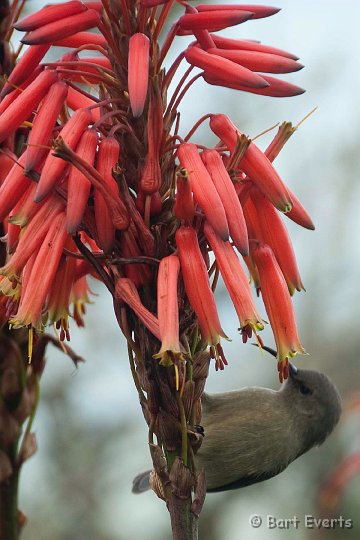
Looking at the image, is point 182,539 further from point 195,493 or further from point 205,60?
point 205,60

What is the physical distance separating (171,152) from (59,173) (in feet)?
1.50

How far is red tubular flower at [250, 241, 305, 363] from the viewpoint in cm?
341

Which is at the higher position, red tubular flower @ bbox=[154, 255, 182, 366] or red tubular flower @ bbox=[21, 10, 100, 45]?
red tubular flower @ bbox=[21, 10, 100, 45]

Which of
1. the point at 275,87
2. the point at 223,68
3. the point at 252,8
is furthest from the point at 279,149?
the point at 252,8

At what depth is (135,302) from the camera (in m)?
3.22

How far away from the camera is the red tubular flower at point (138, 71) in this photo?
3.16 m

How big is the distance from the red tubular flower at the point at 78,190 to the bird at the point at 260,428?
169 centimetres

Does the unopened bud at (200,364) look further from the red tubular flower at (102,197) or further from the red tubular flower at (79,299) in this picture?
the red tubular flower at (79,299)

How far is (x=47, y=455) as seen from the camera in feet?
34.5

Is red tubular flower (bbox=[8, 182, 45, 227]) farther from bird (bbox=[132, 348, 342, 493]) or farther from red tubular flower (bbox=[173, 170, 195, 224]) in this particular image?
bird (bbox=[132, 348, 342, 493])

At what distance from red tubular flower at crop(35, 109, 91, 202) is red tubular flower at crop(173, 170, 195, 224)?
13.6 inches

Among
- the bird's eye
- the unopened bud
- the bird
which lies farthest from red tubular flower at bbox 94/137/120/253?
the bird's eye

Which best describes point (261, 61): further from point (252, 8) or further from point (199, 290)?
point (199, 290)

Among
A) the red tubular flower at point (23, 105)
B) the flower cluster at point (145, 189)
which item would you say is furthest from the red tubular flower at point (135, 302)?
the red tubular flower at point (23, 105)
